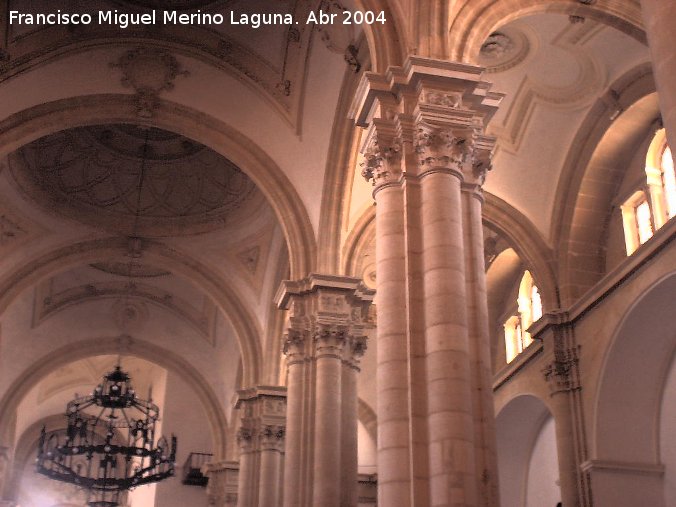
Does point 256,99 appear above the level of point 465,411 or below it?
above

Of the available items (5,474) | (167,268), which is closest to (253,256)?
(167,268)

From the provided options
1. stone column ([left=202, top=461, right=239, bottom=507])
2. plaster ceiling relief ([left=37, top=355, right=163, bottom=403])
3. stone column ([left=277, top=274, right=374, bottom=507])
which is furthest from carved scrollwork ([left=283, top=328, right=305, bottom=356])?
plaster ceiling relief ([left=37, top=355, right=163, bottom=403])

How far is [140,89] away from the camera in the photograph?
16.5 meters

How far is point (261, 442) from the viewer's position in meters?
19.5

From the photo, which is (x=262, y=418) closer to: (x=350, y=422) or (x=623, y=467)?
(x=350, y=422)

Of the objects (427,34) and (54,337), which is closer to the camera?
(427,34)

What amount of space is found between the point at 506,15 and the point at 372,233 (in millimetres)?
5650

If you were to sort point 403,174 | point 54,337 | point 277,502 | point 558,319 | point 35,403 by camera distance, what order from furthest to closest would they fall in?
point 35,403 → point 54,337 → point 277,502 → point 558,319 → point 403,174

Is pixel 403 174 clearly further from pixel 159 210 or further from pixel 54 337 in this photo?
pixel 54 337

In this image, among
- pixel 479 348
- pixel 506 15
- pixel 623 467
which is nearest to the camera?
pixel 479 348

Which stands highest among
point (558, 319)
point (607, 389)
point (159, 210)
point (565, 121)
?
point (159, 210)

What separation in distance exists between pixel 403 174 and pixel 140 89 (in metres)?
8.32

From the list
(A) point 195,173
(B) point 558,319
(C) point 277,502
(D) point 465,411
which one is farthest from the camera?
(A) point 195,173

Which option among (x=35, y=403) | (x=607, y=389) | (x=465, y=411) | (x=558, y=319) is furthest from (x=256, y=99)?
(x=35, y=403)
